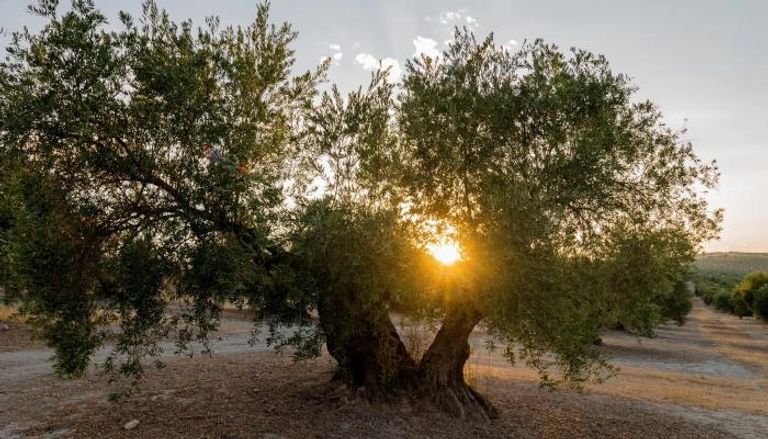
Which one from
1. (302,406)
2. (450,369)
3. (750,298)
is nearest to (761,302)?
(750,298)

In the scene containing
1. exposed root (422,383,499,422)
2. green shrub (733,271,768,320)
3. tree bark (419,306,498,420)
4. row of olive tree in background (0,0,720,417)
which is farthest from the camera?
green shrub (733,271,768,320)

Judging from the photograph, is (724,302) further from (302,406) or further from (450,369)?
(302,406)

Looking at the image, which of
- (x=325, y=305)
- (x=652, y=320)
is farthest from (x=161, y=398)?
(x=652, y=320)

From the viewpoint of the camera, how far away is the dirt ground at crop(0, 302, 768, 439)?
1555cm

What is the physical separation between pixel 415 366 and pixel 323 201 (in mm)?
7565

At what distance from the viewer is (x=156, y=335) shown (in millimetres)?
13281

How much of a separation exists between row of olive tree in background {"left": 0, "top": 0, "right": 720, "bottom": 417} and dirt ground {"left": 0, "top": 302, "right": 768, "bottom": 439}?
167 cm

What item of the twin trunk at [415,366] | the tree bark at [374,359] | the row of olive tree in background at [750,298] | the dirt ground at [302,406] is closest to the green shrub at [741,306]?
the row of olive tree in background at [750,298]

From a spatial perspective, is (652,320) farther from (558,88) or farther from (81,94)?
(81,94)

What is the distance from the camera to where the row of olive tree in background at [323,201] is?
11438 mm

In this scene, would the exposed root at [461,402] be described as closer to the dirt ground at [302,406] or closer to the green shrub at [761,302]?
the dirt ground at [302,406]

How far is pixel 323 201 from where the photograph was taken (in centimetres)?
1280

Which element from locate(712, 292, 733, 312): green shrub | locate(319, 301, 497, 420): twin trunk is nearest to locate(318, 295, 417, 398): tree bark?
locate(319, 301, 497, 420): twin trunk

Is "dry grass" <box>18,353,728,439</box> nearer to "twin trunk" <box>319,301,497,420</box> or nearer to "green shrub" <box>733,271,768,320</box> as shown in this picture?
"twin trunk" <box>319,301,497,420</box>
